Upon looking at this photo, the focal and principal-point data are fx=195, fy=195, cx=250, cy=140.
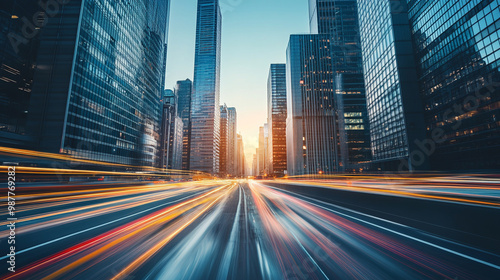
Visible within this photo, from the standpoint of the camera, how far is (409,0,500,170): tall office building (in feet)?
107

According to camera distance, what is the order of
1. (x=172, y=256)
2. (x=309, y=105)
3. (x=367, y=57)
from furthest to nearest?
(x=309, y=105)
(x=367, y=57)
(x=172, y=256)

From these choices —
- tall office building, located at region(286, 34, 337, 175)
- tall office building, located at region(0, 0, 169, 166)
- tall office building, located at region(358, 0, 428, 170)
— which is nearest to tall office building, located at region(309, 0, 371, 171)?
tall office building, located at region(286, 34, 337, 175)

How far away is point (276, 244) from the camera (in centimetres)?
513

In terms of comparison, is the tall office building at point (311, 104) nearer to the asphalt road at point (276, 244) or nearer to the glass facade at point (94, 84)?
the glass facade at point (94, 84)

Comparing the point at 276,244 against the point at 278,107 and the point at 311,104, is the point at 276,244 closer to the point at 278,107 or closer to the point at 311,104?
the point at 311,104

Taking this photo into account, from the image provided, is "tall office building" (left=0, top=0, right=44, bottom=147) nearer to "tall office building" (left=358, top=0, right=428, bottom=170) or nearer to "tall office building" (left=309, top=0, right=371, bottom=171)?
"tall office building" (left=358, top=0, right=428, bottom=170)

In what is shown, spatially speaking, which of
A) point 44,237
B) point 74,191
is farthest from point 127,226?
point 74,191

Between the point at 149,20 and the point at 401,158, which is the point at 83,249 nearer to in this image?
the point at 401,158

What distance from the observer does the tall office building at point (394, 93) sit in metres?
45.3

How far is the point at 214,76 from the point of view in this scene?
166 m

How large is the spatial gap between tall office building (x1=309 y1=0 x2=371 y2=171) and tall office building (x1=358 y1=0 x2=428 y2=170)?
918 inches

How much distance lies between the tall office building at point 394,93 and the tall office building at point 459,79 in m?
2.41

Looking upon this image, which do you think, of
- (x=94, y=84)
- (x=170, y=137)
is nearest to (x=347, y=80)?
(x=94, y=84)

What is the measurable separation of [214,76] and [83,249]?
6820 inches
